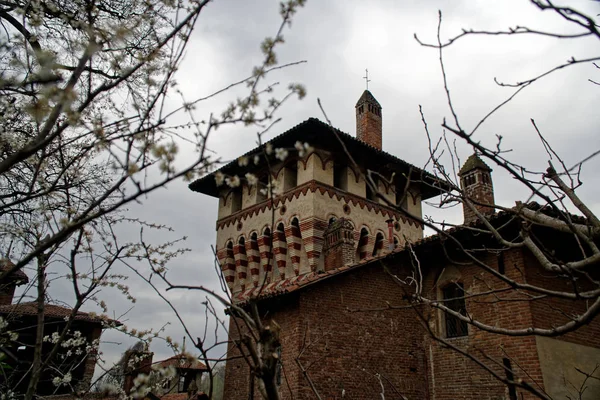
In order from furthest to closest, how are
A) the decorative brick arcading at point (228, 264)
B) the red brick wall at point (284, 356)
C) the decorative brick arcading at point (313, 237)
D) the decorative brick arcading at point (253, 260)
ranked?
the decorative brick arcading at point (228, 264), the decorative brick arcading at point (253, 260), the decorative brick arcading at point (313, 237), the red brick wall at point (284, 356)

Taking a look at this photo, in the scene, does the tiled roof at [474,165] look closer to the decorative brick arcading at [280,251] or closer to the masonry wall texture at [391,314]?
the masonry wall texture at [391,314]

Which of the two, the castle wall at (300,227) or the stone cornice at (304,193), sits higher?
the stone cornice at (304,193)

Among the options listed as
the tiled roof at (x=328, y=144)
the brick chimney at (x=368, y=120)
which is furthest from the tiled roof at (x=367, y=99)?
the tiled roof at (x=328, y=144)

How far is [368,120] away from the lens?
1848cm

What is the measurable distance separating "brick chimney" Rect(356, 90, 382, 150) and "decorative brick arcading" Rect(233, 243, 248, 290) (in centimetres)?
618

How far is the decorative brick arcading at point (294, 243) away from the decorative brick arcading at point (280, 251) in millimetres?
330

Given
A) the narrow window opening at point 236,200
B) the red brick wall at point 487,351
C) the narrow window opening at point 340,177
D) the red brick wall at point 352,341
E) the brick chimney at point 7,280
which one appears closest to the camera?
the brick chimney at point 7,280

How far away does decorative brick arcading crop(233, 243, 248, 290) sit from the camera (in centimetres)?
1681

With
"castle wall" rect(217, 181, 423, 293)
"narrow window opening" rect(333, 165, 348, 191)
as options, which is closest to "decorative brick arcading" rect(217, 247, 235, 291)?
"castle wall" rect(217, 181, 423, 293)

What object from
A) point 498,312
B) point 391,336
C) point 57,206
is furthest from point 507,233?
point 57,206

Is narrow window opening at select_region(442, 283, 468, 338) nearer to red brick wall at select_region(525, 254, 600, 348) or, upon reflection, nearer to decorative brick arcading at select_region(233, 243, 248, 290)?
red brick wall at select_region(525, 254, 600, 348)

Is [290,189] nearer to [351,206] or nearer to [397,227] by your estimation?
[351,206]

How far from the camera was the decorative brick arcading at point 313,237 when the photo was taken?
14.3 meters

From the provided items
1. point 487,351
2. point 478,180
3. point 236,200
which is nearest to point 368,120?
point 478,180
